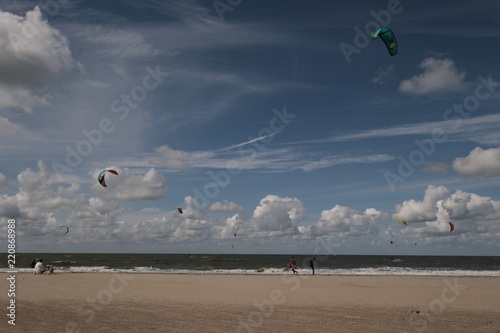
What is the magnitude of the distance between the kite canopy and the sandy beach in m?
13.1

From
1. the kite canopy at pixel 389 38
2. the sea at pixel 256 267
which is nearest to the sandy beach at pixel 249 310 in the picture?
the kite canopy at pixel 389 38

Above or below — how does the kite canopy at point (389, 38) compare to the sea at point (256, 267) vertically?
above

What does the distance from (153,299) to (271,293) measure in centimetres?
655

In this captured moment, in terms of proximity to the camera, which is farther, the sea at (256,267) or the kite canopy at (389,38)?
the sea at (256,267)

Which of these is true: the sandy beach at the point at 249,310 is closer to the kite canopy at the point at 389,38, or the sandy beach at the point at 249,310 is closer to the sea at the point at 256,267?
the kite canopy at the point at 389,38

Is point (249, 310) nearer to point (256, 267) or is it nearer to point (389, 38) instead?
point (389, 38)

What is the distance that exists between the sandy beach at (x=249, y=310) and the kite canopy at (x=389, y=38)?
13059 millimetres

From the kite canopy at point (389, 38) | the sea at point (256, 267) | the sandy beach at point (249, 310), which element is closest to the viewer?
the sandy beach at point (249, 310)

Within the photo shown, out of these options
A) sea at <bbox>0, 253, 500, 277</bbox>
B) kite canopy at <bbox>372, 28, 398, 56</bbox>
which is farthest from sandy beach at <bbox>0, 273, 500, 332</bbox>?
sea at <bbox>0, 253, 500, 277</bbox>

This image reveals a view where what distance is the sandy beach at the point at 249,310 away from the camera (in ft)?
→ 37.7

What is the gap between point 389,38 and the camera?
20.2 meters

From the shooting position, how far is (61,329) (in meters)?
10.8

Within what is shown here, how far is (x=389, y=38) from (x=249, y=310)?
611 inches

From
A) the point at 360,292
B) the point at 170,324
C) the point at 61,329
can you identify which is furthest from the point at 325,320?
the point at 360,292
